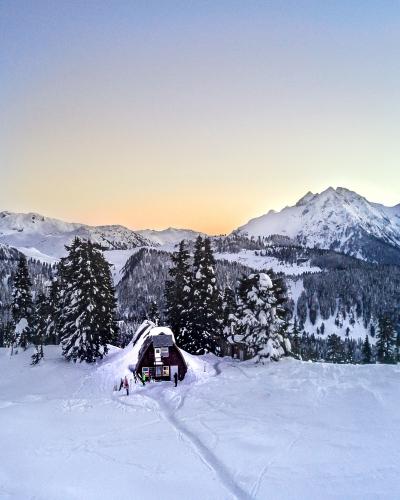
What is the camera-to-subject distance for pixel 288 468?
66.4 feet

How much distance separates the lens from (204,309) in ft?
173

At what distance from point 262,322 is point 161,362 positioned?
11.6m

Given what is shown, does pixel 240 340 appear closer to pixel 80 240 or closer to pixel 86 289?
pixel 86 289

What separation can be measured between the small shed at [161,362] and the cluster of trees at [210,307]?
8032 mm

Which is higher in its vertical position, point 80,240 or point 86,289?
point 80,240

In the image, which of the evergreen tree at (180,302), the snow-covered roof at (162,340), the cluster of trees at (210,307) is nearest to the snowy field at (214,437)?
the snow-covered roof at (162,340)

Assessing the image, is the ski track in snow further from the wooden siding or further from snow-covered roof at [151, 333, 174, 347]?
snow-covered roof at [151, 333, 174, 347]

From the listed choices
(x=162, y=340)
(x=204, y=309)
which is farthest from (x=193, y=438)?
(x=204, y=309)

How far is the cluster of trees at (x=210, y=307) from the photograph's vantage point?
47094 mm

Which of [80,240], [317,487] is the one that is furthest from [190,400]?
Answer: [80,240]

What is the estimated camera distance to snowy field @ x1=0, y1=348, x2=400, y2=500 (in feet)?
60.5

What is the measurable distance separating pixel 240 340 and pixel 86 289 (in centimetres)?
1995

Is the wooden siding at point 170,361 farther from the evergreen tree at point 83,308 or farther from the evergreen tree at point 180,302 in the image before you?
the evergreen tree at point 83,308

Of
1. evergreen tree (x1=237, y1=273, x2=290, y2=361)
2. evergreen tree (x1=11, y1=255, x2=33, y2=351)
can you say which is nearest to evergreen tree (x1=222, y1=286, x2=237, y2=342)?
evergreen tree (x1=237, y1=273, x2=290, y2=361)
